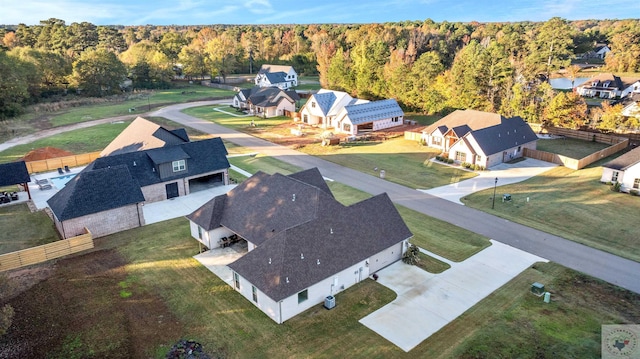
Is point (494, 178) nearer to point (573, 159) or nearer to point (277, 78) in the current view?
point (573, 159)

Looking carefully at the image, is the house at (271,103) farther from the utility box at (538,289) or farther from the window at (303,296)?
the utility box at (538,289)

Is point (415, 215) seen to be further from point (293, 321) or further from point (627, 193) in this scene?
point (627, 193)

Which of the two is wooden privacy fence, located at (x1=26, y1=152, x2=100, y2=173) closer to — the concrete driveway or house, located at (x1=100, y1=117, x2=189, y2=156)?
house, located at (x1=100, y1=117, x2=189, y2=156)

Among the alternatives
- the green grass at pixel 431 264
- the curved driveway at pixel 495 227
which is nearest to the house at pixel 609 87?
the curved driveway at pixel 495 227

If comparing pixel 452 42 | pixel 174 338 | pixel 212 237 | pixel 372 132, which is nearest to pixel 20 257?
pixel 212 237

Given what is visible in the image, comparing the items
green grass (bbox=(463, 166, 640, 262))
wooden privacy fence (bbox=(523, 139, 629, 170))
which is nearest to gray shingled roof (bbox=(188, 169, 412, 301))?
green grass (bbox=(463, 166, 640, 262))

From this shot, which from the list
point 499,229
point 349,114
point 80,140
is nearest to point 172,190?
point 499,229
